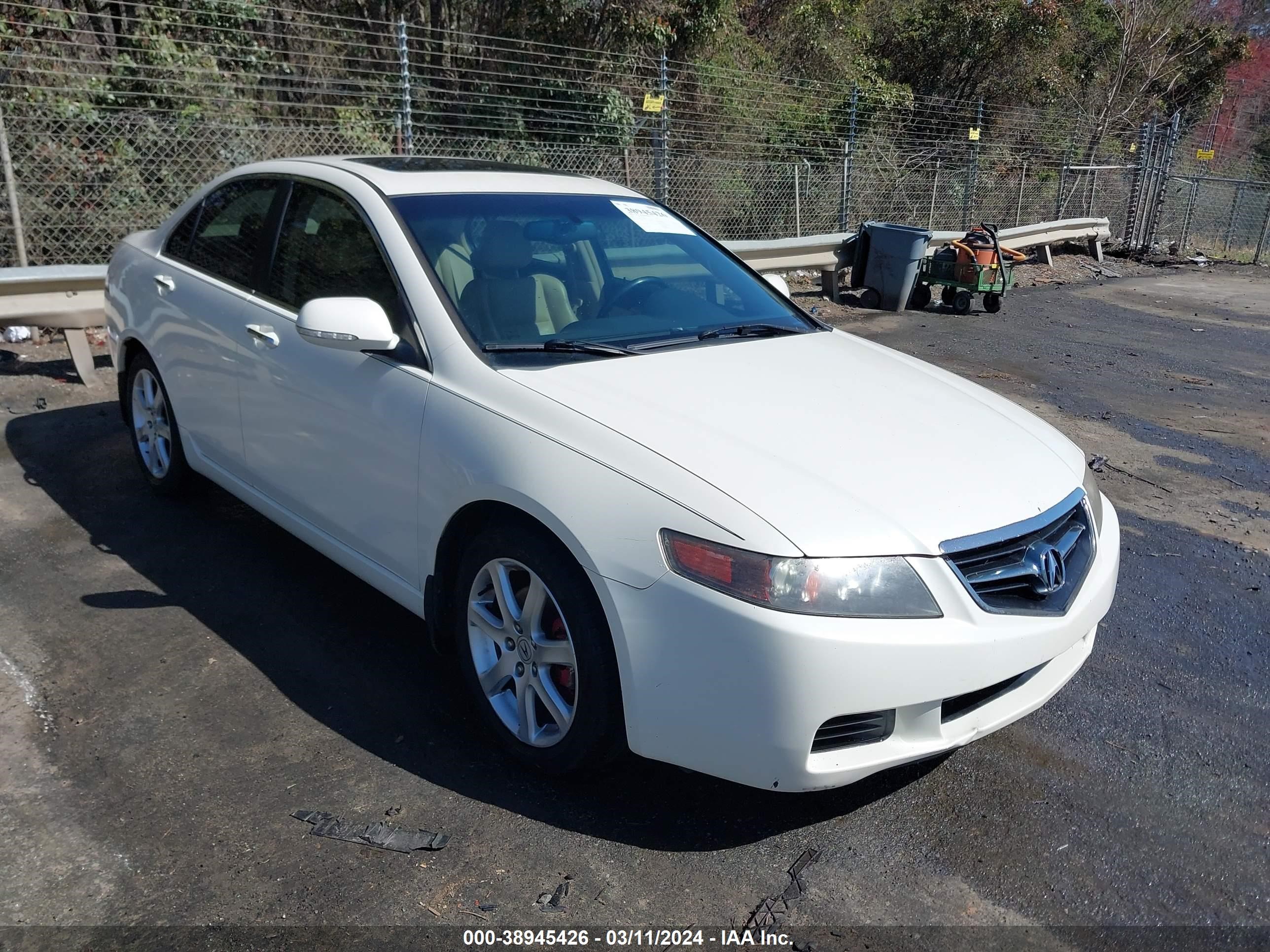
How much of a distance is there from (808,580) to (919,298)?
1027cm

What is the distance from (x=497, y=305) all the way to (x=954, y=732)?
1.91 m

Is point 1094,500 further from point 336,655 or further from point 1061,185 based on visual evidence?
point 1061,185

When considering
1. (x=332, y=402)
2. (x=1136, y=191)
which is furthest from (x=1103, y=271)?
(x=332, y=402)

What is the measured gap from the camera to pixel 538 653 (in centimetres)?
291

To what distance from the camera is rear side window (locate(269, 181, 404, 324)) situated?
3547 millimetres

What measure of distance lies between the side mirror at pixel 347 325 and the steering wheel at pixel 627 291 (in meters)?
0.74

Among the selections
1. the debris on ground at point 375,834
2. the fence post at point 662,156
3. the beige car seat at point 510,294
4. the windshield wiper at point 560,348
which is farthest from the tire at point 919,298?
the debris on ground at point 375,834

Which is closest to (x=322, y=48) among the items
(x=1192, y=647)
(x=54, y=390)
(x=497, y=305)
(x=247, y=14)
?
(x=247, y=14)

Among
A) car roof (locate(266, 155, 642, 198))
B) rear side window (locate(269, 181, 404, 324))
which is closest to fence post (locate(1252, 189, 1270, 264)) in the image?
car roof (locate(266, 155, 642, 198))

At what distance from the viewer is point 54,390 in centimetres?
682

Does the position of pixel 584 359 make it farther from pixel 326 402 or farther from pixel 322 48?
pixel 322 48

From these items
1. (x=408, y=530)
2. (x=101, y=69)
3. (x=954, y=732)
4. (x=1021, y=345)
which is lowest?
(x=1021, y=345)

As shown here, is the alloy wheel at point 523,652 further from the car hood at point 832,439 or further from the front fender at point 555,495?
the car hood at point 832,439

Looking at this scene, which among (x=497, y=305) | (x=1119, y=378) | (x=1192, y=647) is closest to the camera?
(x=497, y=305)
